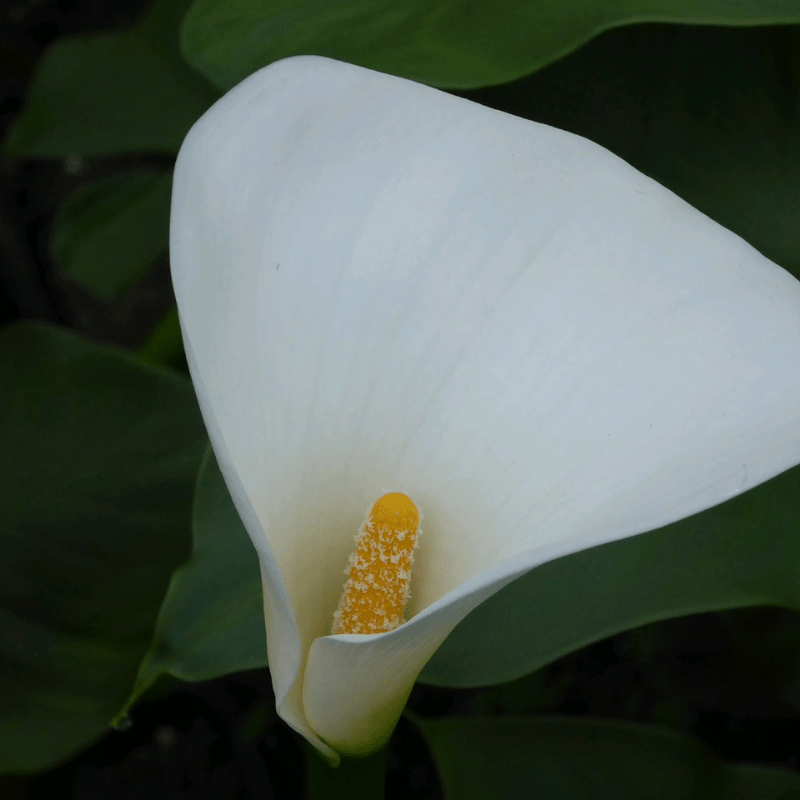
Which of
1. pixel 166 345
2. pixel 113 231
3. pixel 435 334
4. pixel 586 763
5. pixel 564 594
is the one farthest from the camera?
pixel 113 231

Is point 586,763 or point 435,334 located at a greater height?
point 435,334

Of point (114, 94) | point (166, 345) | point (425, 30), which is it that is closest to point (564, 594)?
point (425, 30)

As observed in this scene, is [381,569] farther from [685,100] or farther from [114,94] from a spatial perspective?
[114,94]

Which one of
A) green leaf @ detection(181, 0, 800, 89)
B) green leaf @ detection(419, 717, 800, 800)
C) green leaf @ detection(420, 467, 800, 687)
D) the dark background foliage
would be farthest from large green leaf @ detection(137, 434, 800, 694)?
the dark background foliage

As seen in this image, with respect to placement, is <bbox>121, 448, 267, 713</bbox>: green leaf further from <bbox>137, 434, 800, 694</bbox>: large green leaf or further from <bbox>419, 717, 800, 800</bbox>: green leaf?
<bbox>419, 717, 800, 800</bbox>: green leaf

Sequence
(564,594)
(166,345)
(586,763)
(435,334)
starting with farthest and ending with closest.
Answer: (166,345)
(586,763)
(564,594)
(435,334)

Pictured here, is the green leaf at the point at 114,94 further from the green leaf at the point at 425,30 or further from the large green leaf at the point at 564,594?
the large green leaf at the point at 564,594

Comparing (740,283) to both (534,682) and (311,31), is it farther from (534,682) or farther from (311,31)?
(534,682)

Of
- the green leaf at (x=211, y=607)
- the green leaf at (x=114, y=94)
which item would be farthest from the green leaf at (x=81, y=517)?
the green leaf at (x=114, y=94)
